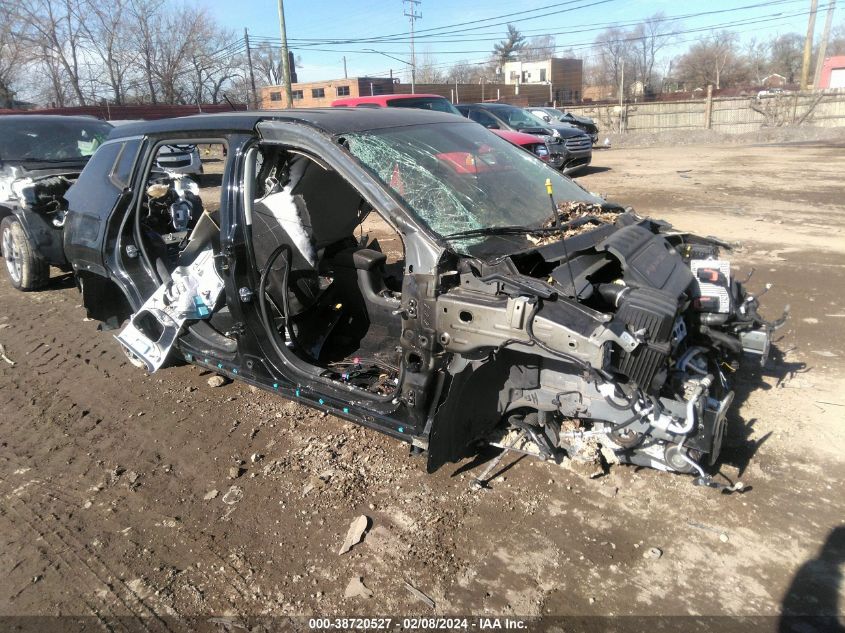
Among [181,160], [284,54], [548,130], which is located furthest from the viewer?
[284,54]

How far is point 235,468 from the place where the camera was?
3.24 m

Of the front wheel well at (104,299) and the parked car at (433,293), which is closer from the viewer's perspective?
the parked car at (433,293)

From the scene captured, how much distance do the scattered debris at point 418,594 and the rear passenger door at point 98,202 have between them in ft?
9.97

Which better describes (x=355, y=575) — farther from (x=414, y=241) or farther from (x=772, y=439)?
(x=772, y=439)

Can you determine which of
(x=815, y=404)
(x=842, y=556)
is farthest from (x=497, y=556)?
(x=815, y=404)

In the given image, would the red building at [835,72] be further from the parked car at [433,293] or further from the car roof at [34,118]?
the parked car at [433,293]

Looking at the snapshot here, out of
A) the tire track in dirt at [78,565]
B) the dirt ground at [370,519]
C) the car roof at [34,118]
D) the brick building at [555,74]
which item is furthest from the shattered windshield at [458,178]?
the brick building at [555,74]

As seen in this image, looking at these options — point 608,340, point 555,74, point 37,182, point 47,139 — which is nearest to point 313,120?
point 608,340

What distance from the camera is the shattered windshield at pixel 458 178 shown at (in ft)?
9.39

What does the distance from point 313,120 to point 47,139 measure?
6301 mm

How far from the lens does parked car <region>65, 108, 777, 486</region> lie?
2502mm

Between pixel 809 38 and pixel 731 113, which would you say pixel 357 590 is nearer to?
pixel 731 113

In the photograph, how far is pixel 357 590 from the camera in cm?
241

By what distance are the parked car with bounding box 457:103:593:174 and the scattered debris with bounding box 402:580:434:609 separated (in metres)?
12.1
